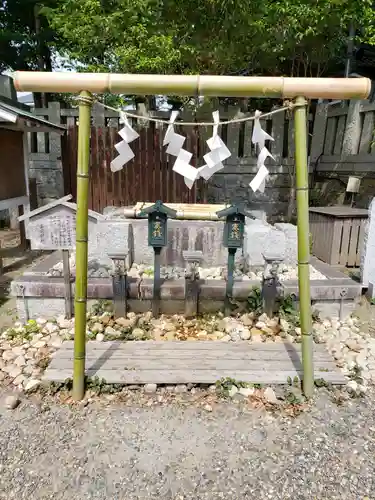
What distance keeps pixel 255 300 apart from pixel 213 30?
15.3 feet

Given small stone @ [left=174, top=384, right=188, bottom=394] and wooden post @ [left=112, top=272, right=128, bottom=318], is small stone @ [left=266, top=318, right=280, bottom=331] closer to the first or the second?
small stone @ [left=174, top=384, right=188, bottom=394]

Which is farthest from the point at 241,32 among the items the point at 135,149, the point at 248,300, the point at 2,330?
the point at 2,330

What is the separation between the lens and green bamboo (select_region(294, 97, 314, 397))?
2.82 metres

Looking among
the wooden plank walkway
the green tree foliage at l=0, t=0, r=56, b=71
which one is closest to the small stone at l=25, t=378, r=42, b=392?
the wooden plank walkway

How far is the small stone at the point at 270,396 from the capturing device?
2.98 m

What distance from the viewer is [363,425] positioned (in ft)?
9.11

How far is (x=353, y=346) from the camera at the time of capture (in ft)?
12.7

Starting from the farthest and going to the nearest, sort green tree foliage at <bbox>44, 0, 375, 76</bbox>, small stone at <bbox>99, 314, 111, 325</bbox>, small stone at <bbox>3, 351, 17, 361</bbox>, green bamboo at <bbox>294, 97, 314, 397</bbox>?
green tree foliage at <bbox>44, 0, 375, 76</bbox>
small stone at <bbox>99, 314, 111, 325</bbox>
small stone at <bbox>3, 351, 17, 361</bbox>
green bamboo at <bbox>294, 97, 314, 397</bbox>

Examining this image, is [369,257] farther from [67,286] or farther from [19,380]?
[19,380]

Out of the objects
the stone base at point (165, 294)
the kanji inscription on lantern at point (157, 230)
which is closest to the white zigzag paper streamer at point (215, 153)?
the kanji inscription on lantern at point (157, 230)

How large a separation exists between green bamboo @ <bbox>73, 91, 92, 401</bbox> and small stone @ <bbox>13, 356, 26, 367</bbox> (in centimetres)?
86

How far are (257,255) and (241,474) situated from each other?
10.9ft

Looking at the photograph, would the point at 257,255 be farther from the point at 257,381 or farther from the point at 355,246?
the point at 257,381

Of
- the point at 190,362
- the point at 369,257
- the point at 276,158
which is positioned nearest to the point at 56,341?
the point at 190,362
